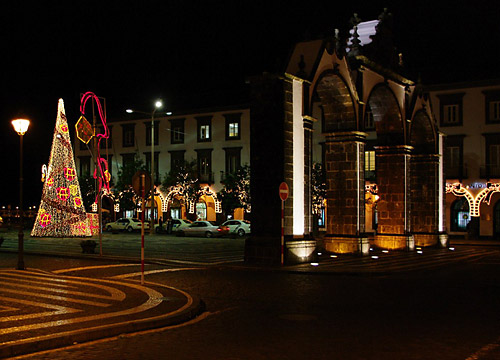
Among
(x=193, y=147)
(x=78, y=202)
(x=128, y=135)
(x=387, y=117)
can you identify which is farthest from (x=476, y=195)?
(x=128, y=135)

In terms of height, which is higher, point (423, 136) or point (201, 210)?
point (423, 136)

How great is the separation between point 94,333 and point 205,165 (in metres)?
46.6

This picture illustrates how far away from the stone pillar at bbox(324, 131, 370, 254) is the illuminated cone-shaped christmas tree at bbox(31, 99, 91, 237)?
1588cm

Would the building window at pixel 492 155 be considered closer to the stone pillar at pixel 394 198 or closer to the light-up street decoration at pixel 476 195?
the light-up street decoration at pixel 476 195

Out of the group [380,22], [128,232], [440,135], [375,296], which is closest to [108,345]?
[375,296]

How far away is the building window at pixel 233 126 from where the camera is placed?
53.2 m

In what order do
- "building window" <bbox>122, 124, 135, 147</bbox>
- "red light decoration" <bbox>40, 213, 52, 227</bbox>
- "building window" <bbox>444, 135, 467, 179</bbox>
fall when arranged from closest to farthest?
"red light decoration" <bbox>40, 213, 52, 227</bbox>
"building window" <bbox>444, 135, 467, 179</bbox>
"building window" <bbox>122, 124, 135, 147</bbox>

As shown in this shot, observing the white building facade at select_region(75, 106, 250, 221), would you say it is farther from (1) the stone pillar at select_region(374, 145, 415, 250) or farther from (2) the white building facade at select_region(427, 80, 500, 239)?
(1) the stone pillar at select_region(374, 145, 415, 250)

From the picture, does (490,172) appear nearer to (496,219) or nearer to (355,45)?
(496,219)

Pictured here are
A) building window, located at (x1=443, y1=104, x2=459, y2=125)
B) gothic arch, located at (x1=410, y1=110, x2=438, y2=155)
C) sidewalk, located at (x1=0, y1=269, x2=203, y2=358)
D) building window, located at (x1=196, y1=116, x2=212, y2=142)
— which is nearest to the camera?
sidewalk, located at (x1=0, y1=269, x2=203, y2=358)

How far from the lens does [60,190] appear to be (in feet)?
109

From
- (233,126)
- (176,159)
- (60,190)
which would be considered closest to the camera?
(60,190)

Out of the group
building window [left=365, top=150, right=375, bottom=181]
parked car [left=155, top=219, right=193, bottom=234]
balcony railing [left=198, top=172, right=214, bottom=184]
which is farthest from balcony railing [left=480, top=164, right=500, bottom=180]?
balcony railing [left=198, top=172, right=214, bottom=184]

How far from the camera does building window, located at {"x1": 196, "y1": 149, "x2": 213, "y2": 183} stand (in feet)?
179
